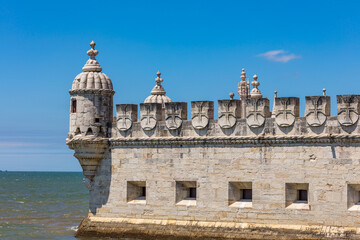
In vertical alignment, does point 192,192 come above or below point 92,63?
below

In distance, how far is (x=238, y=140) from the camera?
2484 centimetres

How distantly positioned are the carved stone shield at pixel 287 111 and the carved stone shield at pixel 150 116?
482 centimetres

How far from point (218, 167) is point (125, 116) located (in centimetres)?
440

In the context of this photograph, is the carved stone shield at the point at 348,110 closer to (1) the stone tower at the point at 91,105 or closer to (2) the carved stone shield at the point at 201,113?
(2) the carved stone shield at the point at 201,113

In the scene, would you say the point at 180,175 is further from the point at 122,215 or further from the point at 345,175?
Answer: the point at 345,175

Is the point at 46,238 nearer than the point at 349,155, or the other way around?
the point at 349,155

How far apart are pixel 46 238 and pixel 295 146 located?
41.8 feet

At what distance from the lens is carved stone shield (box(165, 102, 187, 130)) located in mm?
26125

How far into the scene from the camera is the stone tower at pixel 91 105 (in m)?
27.5

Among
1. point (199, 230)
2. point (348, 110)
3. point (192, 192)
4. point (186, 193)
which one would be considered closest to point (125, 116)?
point (186, 193)

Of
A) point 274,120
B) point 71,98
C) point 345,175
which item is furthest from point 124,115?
point 345,175

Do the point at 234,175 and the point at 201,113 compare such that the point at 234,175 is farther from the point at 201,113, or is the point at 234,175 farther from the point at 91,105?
the point at 91,105

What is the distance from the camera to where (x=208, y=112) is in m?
25.6

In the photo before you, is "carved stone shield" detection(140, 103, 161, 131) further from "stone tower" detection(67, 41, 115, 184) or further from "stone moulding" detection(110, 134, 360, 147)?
"stone tower" detection(67, 41, 115, 184)
